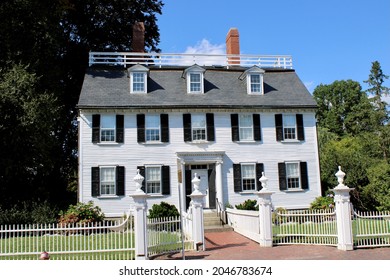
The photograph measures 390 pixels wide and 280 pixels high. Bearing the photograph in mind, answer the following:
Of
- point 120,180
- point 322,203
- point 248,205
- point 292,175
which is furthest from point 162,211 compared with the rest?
point 322,203

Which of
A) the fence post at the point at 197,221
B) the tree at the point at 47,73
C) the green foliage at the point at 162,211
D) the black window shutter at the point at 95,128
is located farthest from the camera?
the black window shutter at the point at 95,128

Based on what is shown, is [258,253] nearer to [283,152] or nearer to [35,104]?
[283,152]

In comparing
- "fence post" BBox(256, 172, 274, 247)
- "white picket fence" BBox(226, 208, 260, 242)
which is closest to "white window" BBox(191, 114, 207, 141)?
"white picket fence" BBox(226, 208, 260, 242)

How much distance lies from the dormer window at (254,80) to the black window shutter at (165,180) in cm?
681

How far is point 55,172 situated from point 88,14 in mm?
11497

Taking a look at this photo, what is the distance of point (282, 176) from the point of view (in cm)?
2277

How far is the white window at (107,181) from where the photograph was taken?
70.0 ft

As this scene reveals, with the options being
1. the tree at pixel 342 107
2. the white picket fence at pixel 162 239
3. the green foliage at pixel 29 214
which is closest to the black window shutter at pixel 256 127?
the white picket fence at pixel 162 239

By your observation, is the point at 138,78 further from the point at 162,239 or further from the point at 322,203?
the point at 162,239

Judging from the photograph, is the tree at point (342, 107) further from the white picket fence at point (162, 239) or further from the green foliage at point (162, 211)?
the white picket fence at point (162, 239)

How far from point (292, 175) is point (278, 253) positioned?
37.8 ft

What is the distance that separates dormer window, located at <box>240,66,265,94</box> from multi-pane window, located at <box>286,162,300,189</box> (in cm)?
464

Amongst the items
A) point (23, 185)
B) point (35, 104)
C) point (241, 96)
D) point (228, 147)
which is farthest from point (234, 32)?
point (23, 185)

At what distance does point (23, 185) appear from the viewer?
22.5 m
